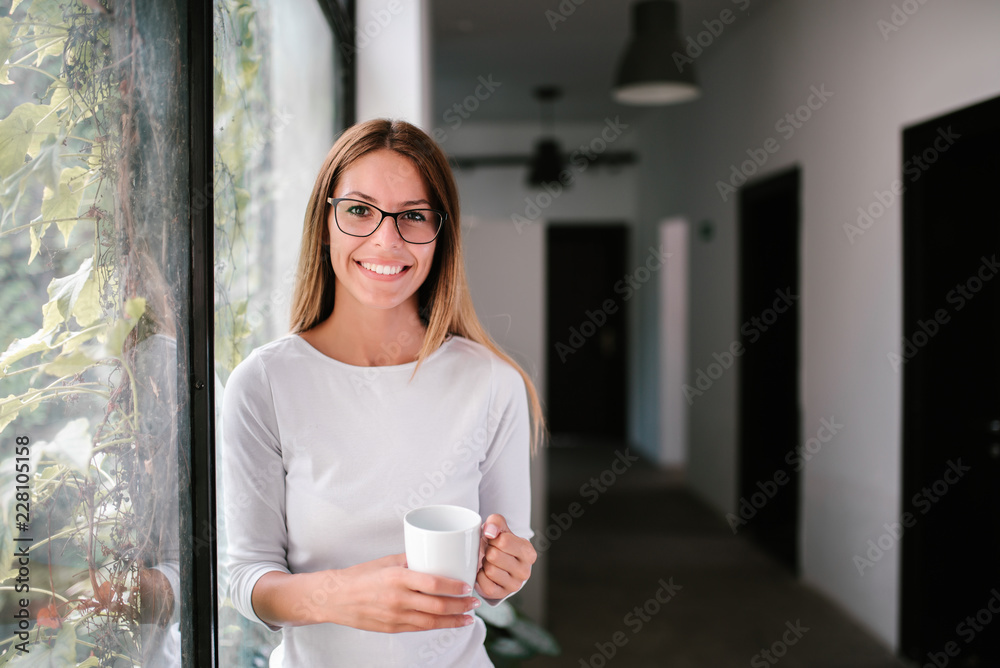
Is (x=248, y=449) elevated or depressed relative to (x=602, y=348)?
elevated

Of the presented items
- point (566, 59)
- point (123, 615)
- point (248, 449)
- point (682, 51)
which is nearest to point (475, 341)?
point (248, 449)

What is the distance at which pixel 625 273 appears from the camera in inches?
288

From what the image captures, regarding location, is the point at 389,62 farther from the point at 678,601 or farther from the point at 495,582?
the point at 678,601

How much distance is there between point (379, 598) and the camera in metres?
0.73

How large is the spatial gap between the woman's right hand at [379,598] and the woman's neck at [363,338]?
31 centimetres

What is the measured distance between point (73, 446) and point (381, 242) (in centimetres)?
42

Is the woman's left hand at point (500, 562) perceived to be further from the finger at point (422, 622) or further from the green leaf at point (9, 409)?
the green leaf at point (9, 409)

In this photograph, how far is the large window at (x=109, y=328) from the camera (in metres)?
0.59

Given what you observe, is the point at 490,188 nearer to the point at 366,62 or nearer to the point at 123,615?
the point at 366,62

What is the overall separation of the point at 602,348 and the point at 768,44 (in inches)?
156

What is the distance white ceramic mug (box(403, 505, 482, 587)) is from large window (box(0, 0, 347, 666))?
298 millimetres

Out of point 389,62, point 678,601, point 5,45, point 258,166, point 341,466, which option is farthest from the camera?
point 678,601

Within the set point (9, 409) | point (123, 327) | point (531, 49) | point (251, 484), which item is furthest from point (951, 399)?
point (531, 49)

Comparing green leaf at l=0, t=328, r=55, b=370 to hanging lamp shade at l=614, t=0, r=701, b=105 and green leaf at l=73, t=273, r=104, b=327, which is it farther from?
hanging lamp shade at l=614, t=0, r=701, b=105
